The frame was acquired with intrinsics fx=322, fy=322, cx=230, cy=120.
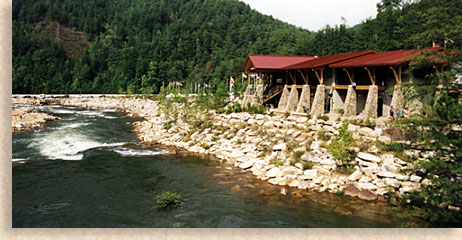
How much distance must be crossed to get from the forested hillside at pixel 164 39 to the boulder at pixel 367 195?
15.5ft

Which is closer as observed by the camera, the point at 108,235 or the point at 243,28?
the point at 108,235

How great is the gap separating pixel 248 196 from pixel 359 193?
3469 mm

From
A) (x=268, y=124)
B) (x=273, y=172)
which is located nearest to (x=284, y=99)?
(x=268, y=124)

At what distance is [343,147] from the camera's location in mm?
11641

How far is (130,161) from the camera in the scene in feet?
45.4

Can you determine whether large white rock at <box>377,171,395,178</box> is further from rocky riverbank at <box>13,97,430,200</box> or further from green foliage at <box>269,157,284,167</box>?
green foliage at <box>269,157,284,167</box>

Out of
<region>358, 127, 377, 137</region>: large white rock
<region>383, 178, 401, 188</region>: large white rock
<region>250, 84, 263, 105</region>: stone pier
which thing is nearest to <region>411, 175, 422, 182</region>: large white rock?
<region>383, 178, 401, 188</region>: large white rock

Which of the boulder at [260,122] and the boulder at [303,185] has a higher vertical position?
the boulder at [260,122]

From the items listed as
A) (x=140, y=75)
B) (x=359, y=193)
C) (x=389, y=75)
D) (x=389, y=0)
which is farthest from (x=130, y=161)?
(x=140, y=75)

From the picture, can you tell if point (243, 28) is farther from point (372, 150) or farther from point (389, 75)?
point (372, 150)

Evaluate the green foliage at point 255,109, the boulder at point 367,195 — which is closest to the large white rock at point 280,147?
the boulder at point 367,195

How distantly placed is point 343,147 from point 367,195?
86.6 inches

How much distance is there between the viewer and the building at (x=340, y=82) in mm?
14258

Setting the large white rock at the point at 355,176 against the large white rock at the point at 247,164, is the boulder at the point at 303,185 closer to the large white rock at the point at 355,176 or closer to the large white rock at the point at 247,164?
the large white rock at the point at 355,176
